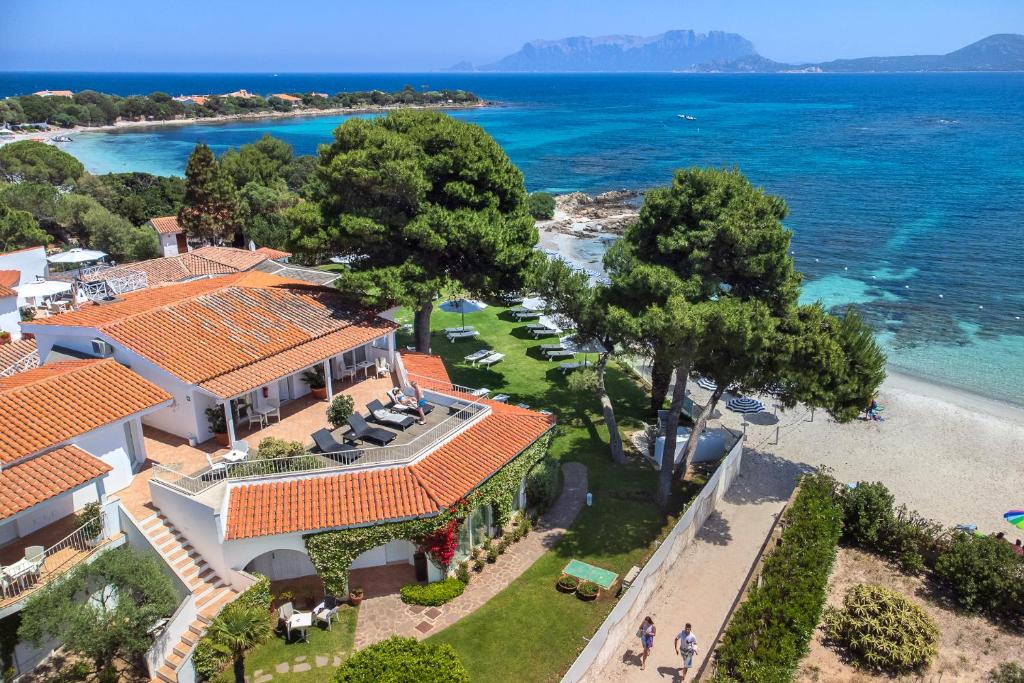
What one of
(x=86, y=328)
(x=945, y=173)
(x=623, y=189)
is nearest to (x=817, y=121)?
(x=945, y=173)

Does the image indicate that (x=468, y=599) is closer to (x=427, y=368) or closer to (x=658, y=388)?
(x=427, y=368)

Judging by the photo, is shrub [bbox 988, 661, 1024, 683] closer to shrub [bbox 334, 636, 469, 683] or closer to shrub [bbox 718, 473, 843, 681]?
Answer: shrub [bbox 718, 473, 843, 681]

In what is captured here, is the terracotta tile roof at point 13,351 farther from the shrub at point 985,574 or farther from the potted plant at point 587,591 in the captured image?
the shrub at point 985,574

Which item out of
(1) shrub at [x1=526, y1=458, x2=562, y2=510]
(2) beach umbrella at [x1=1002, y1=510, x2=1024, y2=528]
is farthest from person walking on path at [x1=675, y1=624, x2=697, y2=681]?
(2) beach umbrella at [x1=1002, y1=510, x2=1024, y2=528]

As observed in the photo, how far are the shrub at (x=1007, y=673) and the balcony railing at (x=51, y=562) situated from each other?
69.6ft

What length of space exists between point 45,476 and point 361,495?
739 cm

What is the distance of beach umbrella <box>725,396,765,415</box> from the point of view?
1126 inches

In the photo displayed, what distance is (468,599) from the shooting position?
1817cm

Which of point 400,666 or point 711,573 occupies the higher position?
point 400,666

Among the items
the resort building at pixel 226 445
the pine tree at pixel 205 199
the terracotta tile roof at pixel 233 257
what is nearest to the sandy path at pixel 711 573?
the resort building at pixel 226 445

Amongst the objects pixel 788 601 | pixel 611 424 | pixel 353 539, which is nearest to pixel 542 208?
pixel 611 424

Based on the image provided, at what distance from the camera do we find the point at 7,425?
682 inches

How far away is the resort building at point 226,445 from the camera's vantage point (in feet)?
55.0

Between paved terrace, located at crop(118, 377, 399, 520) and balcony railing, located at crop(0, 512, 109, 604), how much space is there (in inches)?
48.9
